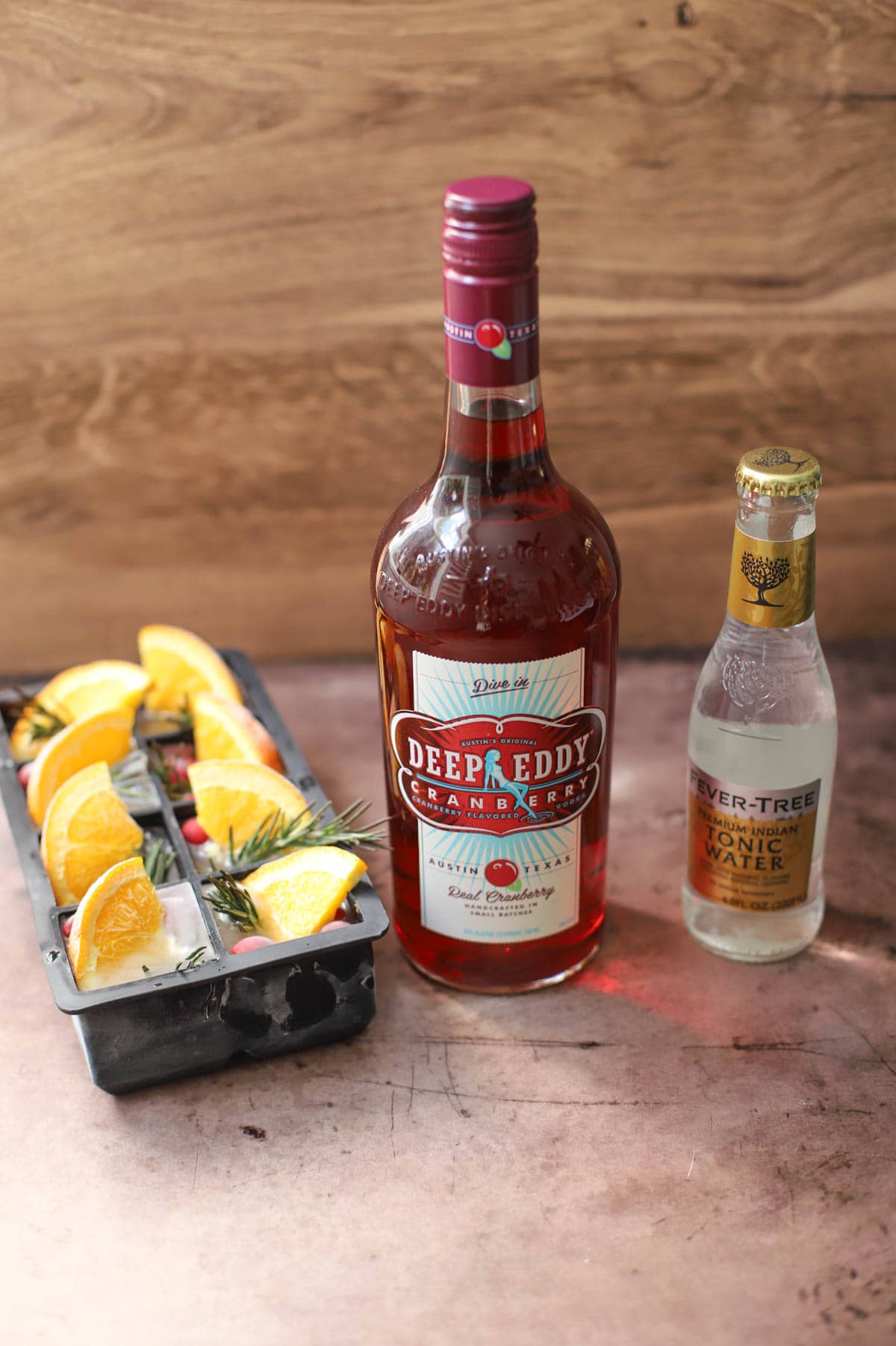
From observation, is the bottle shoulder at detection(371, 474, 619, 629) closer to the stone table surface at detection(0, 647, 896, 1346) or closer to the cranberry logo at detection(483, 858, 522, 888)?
the cranberry logo at detection(483, 858, 522, 888)

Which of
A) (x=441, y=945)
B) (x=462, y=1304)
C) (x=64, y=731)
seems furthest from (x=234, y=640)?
(x=462, y=1304)

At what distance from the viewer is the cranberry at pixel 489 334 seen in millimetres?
557

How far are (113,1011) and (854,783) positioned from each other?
51cm

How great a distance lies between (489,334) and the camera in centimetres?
56

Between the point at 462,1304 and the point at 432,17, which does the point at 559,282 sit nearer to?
the point at 432,17

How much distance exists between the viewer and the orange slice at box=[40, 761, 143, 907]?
697 millimetres

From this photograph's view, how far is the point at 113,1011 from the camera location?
24.4 inches

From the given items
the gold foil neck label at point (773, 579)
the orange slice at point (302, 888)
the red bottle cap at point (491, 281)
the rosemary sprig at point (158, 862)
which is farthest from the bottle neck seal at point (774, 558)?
the rosemary sprig at point (158, 862)

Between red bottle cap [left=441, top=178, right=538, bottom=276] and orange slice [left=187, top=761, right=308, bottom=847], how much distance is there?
313 mm

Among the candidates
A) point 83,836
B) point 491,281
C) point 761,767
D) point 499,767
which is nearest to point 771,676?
point 761,767

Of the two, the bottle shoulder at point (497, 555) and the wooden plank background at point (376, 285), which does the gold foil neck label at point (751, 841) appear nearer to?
the bottle shoulder at point (497, 555)

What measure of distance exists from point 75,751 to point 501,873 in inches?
11.0

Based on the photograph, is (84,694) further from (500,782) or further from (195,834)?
(500,782)

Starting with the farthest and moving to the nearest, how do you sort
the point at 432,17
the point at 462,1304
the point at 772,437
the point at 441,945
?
the point at 772,437 < the point at 432,17 < the point at 441,945 < the point at 462,1304
